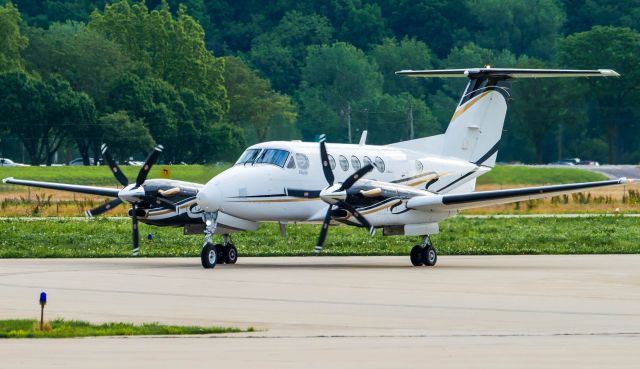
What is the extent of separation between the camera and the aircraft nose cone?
102ft

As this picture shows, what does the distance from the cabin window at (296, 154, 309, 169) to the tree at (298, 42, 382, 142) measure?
71789mm

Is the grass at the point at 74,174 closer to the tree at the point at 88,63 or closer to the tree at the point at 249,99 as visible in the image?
the tree at the point at 88,63

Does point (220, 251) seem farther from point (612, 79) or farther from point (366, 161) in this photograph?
point (612, 79)

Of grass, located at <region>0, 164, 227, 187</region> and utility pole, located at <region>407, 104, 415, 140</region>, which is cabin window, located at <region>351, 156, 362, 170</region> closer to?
grass, located at <region>0, 164, 227, 187</region>

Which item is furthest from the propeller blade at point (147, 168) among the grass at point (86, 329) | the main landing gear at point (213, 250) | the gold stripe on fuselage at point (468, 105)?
the grass at point (86, 329)

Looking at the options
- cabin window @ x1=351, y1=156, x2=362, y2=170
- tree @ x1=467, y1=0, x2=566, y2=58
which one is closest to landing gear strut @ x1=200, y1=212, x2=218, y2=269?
cabin window @ x1=351, y1=156, x2=362, y2=170

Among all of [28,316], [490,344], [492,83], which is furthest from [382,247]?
[490,344]

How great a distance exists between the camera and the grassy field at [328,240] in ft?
124

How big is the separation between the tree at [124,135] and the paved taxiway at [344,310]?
61.4m

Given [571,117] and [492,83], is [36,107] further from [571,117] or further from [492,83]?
→ [492,83]

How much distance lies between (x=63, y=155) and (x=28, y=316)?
102716mm

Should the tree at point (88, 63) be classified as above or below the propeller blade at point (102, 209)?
above

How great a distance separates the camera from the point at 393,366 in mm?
15625

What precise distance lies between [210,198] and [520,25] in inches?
4959
